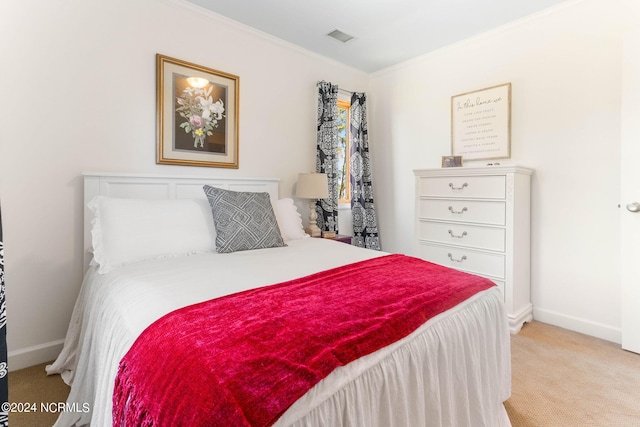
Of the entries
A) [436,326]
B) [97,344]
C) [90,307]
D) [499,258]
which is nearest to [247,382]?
[436,326]

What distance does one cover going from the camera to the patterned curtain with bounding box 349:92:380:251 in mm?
3600

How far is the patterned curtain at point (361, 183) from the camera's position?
360cm

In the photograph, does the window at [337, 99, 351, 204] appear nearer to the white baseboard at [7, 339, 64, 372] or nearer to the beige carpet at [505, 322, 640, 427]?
the beige carpet at [505, 322, 640, 427]

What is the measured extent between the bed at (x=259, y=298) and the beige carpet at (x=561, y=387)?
158 mm

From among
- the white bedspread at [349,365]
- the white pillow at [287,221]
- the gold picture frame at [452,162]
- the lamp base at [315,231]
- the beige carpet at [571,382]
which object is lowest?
the beige carpet at [571,382]

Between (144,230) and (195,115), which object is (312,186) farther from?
(144,230)

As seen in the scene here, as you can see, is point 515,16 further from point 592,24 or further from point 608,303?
point 608,303

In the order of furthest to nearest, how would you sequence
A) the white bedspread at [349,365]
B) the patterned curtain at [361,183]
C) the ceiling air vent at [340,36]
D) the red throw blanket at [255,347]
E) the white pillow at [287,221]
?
the patterned curtain at [361,183] < the ceiling air vent at [340,36] < the white pillow at [287,221] < the white bedspread at [349,365] < the red throw blanket at [255,347]

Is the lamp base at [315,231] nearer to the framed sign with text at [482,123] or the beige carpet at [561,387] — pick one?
the framed sign with text at [482,123]

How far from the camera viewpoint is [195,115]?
2.52 metres

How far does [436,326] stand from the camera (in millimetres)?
1116

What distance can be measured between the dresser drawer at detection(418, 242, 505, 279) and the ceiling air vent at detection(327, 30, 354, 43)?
6.66 feet

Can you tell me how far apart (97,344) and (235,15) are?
99.8 inches

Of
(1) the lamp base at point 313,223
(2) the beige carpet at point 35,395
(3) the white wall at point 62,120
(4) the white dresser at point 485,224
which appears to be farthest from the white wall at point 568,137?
(2) the beige carpet at point 35,395
